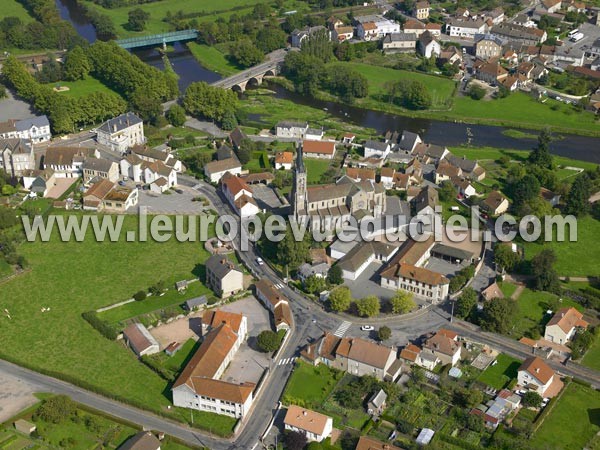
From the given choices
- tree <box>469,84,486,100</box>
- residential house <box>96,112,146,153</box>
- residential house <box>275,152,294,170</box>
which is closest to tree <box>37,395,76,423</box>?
residential house <box>275,152,294,170</box>

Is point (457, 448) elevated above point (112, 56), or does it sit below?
below

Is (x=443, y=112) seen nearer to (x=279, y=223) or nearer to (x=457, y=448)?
(x=279, y=223)

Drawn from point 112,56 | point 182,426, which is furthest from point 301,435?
point 112,56

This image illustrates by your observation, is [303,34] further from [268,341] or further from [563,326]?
[563,326]

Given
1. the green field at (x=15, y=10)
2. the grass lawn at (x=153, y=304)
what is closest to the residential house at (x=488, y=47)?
the grass lawn at (x=153, y=304)

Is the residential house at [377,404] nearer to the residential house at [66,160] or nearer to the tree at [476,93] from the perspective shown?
the residential house at [66,160]

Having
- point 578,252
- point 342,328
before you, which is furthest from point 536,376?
point 578,252
